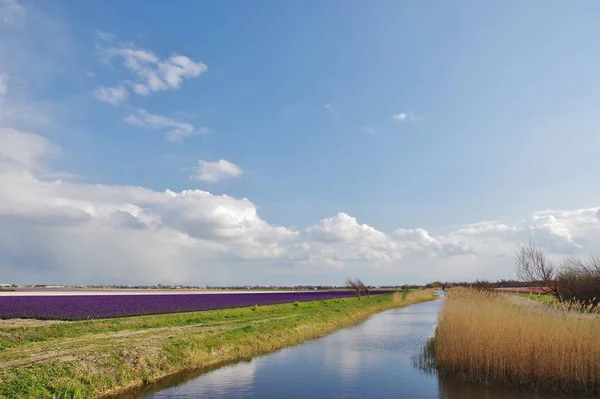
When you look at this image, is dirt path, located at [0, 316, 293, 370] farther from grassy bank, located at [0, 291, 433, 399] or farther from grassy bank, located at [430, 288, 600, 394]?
grassy bank, located at [430, 288, 600, 394]

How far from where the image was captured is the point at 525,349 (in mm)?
16641

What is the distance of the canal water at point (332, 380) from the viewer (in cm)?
1612

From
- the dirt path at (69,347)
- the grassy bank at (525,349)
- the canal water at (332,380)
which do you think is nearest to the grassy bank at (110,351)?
the dirt path at (69,347)

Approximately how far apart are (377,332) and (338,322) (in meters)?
6.54

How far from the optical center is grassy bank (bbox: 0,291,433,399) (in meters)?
14.7

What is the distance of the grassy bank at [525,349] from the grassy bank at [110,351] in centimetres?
1153

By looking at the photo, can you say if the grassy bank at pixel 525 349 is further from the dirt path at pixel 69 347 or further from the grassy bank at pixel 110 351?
the dirt path at pixel 69 347

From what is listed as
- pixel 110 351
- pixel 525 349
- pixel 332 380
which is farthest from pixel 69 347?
pixel 525 349

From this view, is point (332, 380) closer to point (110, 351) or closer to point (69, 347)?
point (110, 351)

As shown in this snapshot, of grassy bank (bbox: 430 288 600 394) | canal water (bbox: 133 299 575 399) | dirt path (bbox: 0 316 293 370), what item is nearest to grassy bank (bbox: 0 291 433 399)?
dirt path (bbox: 0 316 293 370)

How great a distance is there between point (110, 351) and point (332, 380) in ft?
30.9

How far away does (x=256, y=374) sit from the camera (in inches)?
772

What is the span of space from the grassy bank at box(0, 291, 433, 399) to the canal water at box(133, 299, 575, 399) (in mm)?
1403

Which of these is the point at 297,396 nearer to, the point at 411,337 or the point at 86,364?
the point at 86,364
